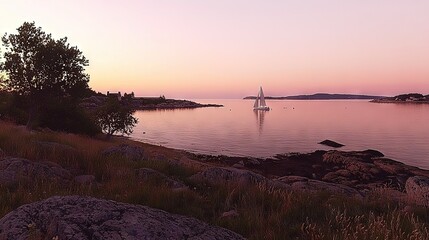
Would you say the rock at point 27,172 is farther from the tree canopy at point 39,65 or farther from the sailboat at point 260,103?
the sailboat at point 260,103

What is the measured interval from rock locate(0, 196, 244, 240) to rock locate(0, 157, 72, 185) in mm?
4090

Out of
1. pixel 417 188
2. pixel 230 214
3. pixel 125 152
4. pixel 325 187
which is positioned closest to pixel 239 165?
pixel 325 187

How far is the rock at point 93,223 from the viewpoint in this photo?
363 cm

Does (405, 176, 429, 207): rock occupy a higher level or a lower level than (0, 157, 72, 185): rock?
lower

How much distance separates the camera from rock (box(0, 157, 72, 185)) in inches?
299

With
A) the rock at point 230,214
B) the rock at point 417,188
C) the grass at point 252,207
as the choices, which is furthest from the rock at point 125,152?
the rock at point 417,188

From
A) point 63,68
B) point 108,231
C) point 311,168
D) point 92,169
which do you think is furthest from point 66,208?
point 311,168

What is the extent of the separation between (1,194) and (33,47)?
83.0ft

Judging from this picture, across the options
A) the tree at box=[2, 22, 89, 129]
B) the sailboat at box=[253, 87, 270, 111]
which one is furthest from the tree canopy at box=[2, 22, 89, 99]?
the sailboat at box=[253, 87, 270, 111]

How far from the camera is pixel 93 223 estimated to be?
3.78 metres

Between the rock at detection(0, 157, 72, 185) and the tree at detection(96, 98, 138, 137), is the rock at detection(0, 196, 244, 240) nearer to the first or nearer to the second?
the rock at detection(0, 157, 72, 185)

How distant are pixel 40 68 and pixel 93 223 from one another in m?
27.9

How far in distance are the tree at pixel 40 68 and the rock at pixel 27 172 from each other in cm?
2137

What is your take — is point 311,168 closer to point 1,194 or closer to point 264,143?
point 264,143
